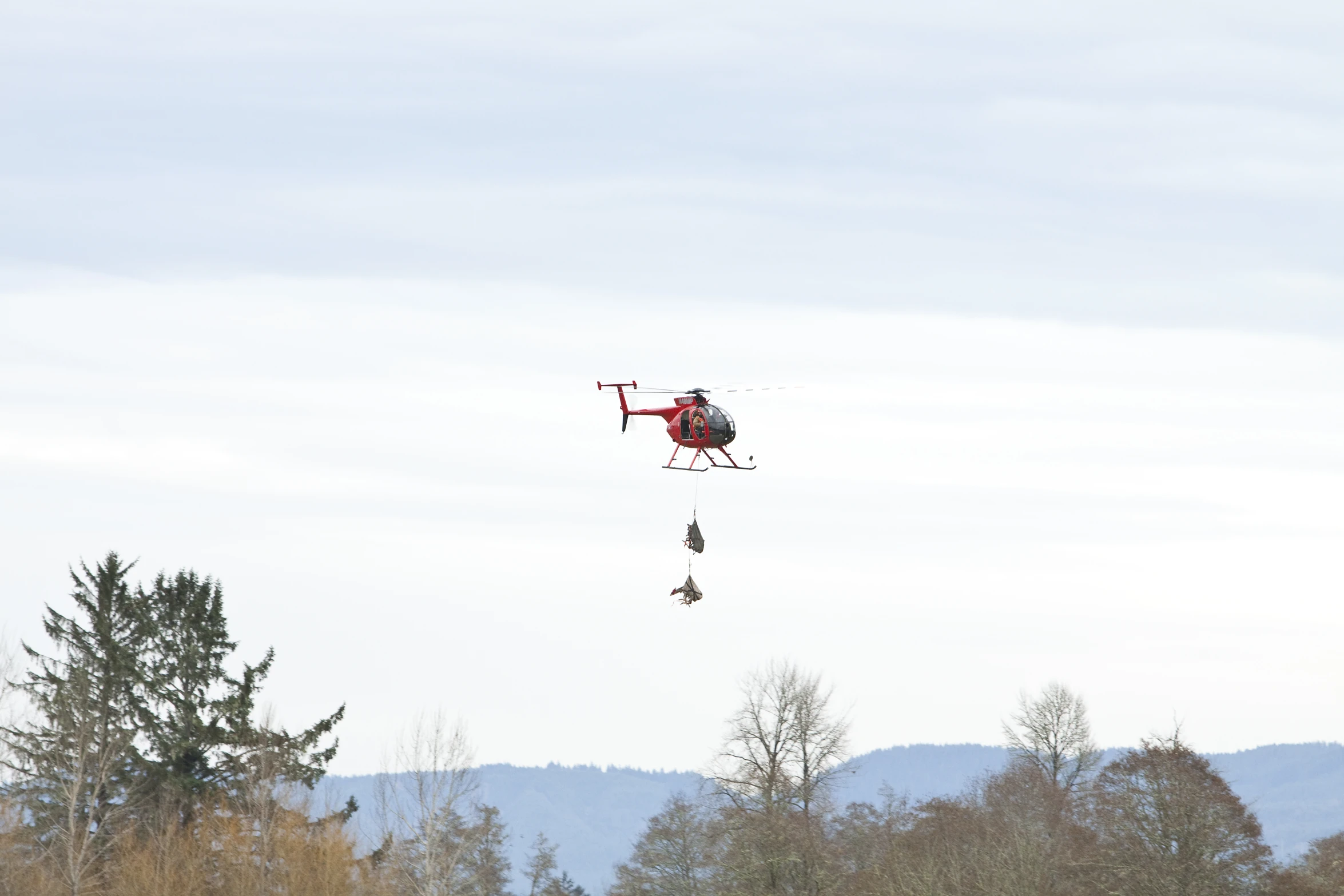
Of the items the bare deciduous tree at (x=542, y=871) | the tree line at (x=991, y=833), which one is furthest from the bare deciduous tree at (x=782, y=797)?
the bare deciduous tree at (x=542, y=871)

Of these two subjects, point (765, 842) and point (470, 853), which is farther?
point (470, 853)

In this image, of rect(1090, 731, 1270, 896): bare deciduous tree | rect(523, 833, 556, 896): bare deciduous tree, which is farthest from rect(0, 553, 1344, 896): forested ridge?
rect(523, 833, 556, 896): bare deciduous tree

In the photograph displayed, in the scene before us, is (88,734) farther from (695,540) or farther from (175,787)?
(695,540)

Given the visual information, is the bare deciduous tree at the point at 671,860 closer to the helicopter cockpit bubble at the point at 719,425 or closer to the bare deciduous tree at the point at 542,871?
the bare deciduous tree at the point at 542,871

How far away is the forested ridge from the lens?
6631cm

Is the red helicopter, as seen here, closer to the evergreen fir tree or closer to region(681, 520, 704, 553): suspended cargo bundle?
region(681, 520, 704, 553): suspended cargo bundle

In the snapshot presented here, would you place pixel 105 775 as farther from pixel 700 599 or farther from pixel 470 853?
pixel 470 853

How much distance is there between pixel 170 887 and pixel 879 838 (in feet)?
126

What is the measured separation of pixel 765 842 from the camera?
249 feet

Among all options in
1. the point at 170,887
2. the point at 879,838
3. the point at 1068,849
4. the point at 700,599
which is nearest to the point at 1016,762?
the point at 879,838

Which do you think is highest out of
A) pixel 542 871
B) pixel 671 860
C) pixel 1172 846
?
pixel 542 871

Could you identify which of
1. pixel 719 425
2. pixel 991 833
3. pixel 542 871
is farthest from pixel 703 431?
pixel 542 871

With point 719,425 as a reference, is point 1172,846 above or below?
below

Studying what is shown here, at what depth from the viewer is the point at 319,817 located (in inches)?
3391
